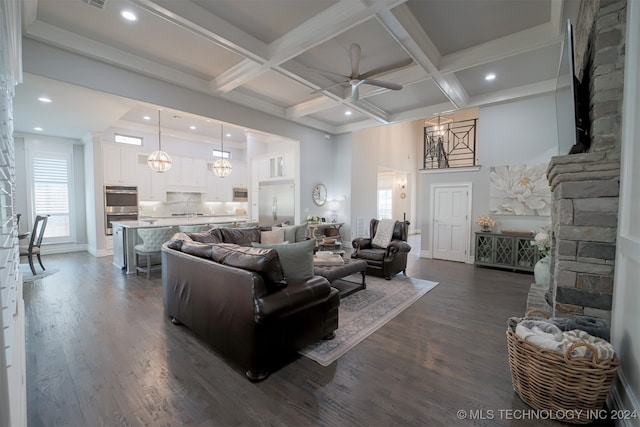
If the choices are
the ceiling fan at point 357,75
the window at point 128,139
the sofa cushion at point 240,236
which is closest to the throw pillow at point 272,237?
the sofa cushion at point 240,236

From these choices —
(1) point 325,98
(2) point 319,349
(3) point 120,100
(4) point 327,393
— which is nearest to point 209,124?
(3) point 120,100

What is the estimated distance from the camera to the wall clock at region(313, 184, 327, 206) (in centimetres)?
779

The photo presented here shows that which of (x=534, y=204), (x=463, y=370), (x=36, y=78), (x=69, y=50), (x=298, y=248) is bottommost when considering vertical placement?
(x=463, y=370)

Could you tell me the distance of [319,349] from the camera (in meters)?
2.54

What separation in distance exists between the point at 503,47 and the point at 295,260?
424 centimetres

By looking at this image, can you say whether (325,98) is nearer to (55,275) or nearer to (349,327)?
(349,327)

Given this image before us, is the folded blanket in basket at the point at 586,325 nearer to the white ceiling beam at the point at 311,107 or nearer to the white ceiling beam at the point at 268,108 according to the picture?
the white ceiling beam at the point at 311,107

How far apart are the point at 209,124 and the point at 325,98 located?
361 cm

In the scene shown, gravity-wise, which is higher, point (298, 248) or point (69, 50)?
point (69, 50)

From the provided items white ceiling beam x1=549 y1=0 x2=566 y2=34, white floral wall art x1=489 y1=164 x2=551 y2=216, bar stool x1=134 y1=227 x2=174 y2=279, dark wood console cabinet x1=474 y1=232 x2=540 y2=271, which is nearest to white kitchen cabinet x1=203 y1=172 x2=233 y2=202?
bar stool x1=134 y1=227 x2=174 y2=279

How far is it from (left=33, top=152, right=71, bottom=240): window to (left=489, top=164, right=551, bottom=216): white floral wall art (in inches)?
410

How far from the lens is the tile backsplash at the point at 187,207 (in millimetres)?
8234

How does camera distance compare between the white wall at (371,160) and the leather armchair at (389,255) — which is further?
the white wall at (371,160)

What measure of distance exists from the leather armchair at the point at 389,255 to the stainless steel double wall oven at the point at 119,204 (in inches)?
242
